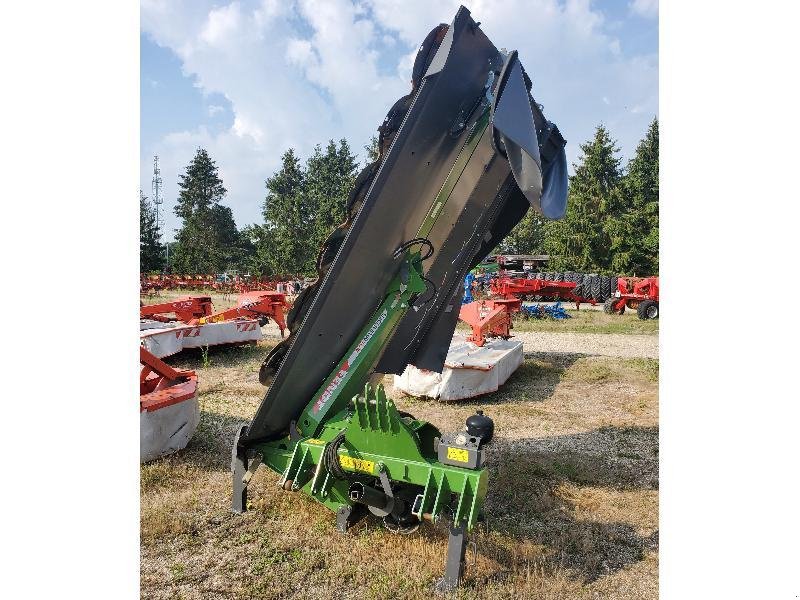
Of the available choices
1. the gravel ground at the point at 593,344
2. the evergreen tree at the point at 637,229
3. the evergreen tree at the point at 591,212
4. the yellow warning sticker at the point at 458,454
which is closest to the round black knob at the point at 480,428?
the yellow warning sticker at the point at 458,454

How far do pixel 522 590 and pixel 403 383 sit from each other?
4682 mm

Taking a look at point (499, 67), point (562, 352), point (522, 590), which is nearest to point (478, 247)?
point (499, 67)

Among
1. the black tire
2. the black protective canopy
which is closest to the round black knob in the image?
the black protective canopy

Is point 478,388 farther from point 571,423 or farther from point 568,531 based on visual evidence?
point 568,531

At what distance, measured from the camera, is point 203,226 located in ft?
167

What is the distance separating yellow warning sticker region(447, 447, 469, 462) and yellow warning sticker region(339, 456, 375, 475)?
51cm

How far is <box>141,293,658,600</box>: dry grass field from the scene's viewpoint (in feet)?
9.82

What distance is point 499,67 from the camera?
315 cm

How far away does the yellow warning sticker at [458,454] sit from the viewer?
298 cm

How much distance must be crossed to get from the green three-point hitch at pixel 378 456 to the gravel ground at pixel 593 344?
8.22 meters

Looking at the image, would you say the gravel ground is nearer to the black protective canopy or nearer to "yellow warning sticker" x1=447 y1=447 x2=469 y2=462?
the black protective canopy

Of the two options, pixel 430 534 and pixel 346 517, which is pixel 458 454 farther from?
pixel 346 517

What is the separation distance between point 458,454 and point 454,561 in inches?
22.7

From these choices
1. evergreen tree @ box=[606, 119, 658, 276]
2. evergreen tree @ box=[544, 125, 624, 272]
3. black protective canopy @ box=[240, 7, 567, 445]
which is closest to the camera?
black protective canopy @ box=[240, 7, 567, 445]
